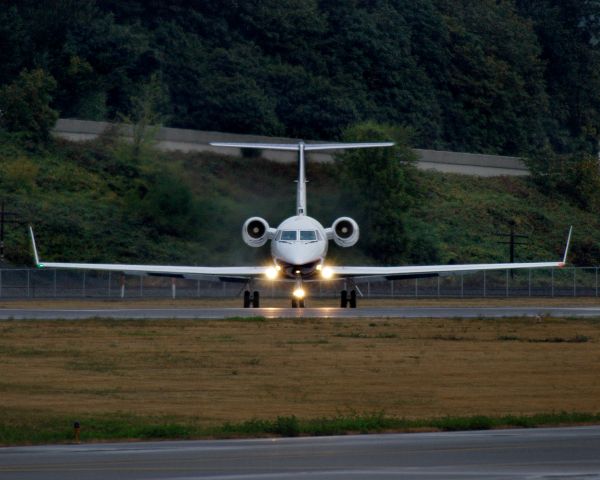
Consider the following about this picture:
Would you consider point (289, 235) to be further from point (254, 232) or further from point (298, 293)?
point (298, 293)

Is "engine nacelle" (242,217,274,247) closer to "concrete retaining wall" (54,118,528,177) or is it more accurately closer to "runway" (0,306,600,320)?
"runway" (0,306,600,320)

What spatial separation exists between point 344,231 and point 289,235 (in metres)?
3.09

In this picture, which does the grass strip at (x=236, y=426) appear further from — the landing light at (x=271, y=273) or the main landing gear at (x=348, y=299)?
the main landing gear at (x=348, y=299)

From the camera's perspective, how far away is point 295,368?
27.2 meters

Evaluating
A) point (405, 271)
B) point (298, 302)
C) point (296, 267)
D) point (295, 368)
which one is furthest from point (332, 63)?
point (295, 368)

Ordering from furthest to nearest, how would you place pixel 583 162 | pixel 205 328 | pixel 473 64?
pixel 473 64 < pixel 583 162 < pixel 205 328

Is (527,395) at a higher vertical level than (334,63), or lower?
lower

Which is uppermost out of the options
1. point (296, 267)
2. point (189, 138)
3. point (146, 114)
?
point (146, 114)

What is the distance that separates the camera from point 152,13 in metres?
103

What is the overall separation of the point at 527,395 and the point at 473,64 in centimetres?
9547

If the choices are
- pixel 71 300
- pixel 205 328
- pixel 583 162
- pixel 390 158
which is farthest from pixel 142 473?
pixel 583 162

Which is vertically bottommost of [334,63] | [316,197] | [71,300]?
[71,300]

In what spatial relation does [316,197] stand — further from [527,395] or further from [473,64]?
[473,64]

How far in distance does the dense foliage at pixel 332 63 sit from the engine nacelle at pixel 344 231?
37.8 meters
